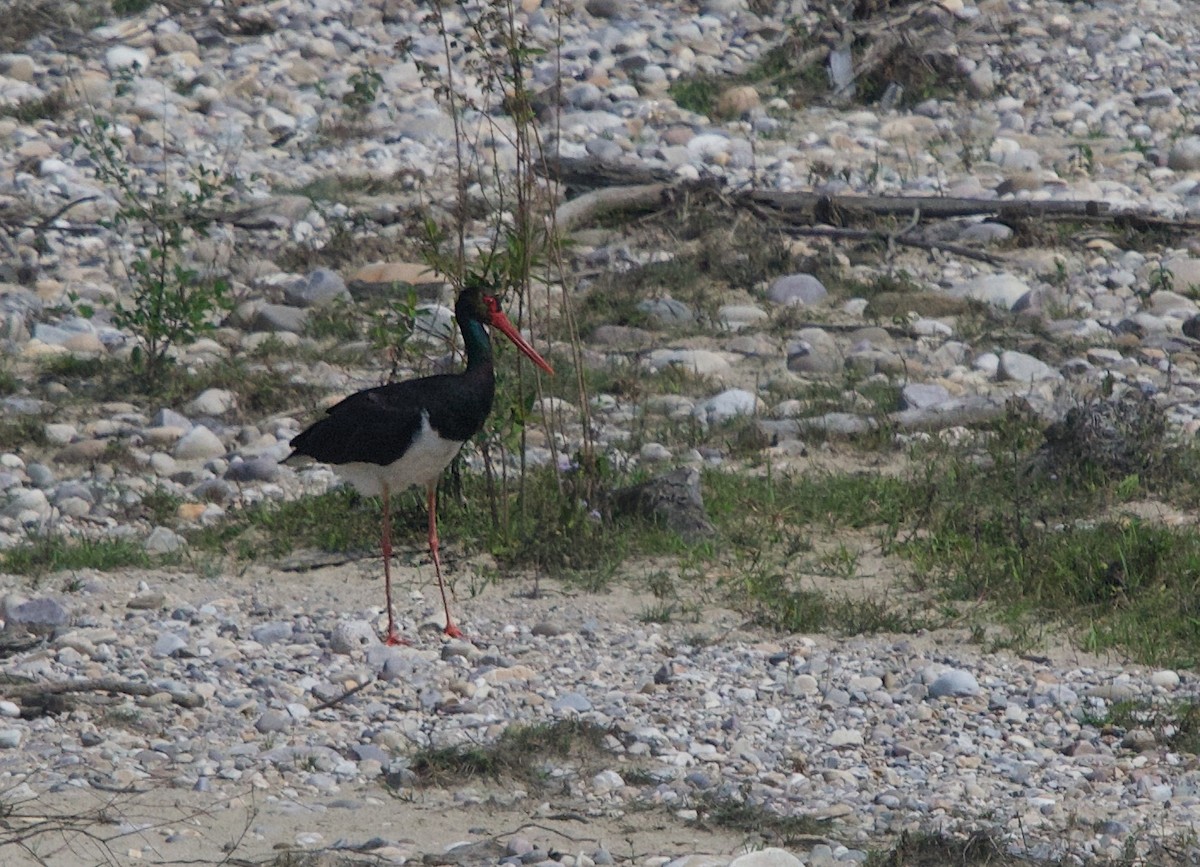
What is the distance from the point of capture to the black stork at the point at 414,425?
6.53 meters

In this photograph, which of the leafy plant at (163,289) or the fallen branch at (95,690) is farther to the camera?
the leafy plant at (163,289)

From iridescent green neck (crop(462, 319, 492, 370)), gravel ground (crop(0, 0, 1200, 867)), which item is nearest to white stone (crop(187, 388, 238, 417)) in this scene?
gravel ground (crop(0, 0, 1200, 867))

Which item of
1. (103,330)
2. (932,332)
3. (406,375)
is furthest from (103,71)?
(932,332)

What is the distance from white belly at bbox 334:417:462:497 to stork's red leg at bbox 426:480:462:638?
Answer: 8 cm

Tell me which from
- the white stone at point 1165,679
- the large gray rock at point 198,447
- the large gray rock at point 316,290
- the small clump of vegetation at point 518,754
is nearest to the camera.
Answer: the small clump of vegetation at point 518,754

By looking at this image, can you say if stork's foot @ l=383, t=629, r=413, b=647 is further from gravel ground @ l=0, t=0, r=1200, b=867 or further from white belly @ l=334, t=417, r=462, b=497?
white belly @ l=334, t=417, r=462, b=497

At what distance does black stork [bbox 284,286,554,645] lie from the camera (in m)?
6.53

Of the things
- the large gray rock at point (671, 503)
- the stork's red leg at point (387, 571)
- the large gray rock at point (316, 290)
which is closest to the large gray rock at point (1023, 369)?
the large gray rock at point (671, 503)

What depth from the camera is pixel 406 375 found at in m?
9.36

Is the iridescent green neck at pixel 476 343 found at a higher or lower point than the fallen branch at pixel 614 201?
higher

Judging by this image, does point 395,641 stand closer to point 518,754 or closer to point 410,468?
point 410,468

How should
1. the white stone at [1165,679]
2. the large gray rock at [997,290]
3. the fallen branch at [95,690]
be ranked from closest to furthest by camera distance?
the fallen branch at [95,690], the white stone at [1165,679], the large gray rock at [997,290]

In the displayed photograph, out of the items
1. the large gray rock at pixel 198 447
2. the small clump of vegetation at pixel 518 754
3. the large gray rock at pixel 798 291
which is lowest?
the large gray rock at pixel 198 447

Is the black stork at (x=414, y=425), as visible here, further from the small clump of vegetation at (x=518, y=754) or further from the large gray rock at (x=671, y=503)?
the small clump of vegetation at (x=518, y=754)
